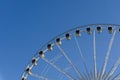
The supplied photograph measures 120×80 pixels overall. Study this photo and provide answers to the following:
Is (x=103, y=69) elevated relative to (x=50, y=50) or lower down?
lower down

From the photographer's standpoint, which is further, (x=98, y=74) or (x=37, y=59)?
(x=37, y=59)

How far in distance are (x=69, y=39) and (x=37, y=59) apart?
4.84 meters

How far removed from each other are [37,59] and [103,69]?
419 inches

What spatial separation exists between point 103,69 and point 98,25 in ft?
29.9

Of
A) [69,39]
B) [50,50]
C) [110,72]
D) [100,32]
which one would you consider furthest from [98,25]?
[110,72]

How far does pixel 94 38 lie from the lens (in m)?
39.2

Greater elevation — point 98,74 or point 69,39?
point 69,39

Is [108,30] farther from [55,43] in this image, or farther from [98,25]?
[55,43]

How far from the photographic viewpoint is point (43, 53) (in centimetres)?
4050

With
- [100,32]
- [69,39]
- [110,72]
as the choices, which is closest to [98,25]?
[100,32]

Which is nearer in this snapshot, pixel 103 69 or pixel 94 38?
pixel 103 69

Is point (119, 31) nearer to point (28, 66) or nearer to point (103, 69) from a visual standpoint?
point (103, 69)

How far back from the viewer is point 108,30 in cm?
4100

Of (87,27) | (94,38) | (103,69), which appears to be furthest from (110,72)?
(87,27)
